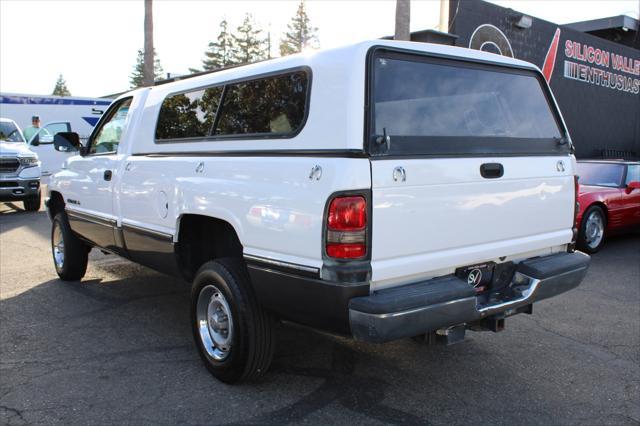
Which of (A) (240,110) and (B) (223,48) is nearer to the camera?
(A) (240,110)

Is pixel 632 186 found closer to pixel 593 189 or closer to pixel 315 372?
pixel 593 189

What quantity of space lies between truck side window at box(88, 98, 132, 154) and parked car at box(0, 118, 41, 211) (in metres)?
7.52

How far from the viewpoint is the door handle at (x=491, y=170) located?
11.2ft

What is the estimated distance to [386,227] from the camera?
117 inches

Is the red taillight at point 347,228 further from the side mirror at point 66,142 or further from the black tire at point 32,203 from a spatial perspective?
the black tire at point 32,203

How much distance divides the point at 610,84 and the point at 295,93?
61.0 feet

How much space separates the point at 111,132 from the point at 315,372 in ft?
10.1

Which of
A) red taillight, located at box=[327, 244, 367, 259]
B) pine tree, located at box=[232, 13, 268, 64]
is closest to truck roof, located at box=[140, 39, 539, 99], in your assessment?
red taillight, located at box=[327, 244, 367, 259]

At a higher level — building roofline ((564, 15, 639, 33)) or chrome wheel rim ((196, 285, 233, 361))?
building roofline ((564, 15, 639, 33))

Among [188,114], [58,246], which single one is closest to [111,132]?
[188,114]

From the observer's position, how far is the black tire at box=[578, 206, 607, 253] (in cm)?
793

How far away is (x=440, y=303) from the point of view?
3029mm

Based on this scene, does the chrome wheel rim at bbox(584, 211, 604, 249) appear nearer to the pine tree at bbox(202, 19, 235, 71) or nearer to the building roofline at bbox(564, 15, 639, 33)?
the building roofline at bbox(564, 15, 639, 33)

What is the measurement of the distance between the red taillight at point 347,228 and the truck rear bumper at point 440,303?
25cm
